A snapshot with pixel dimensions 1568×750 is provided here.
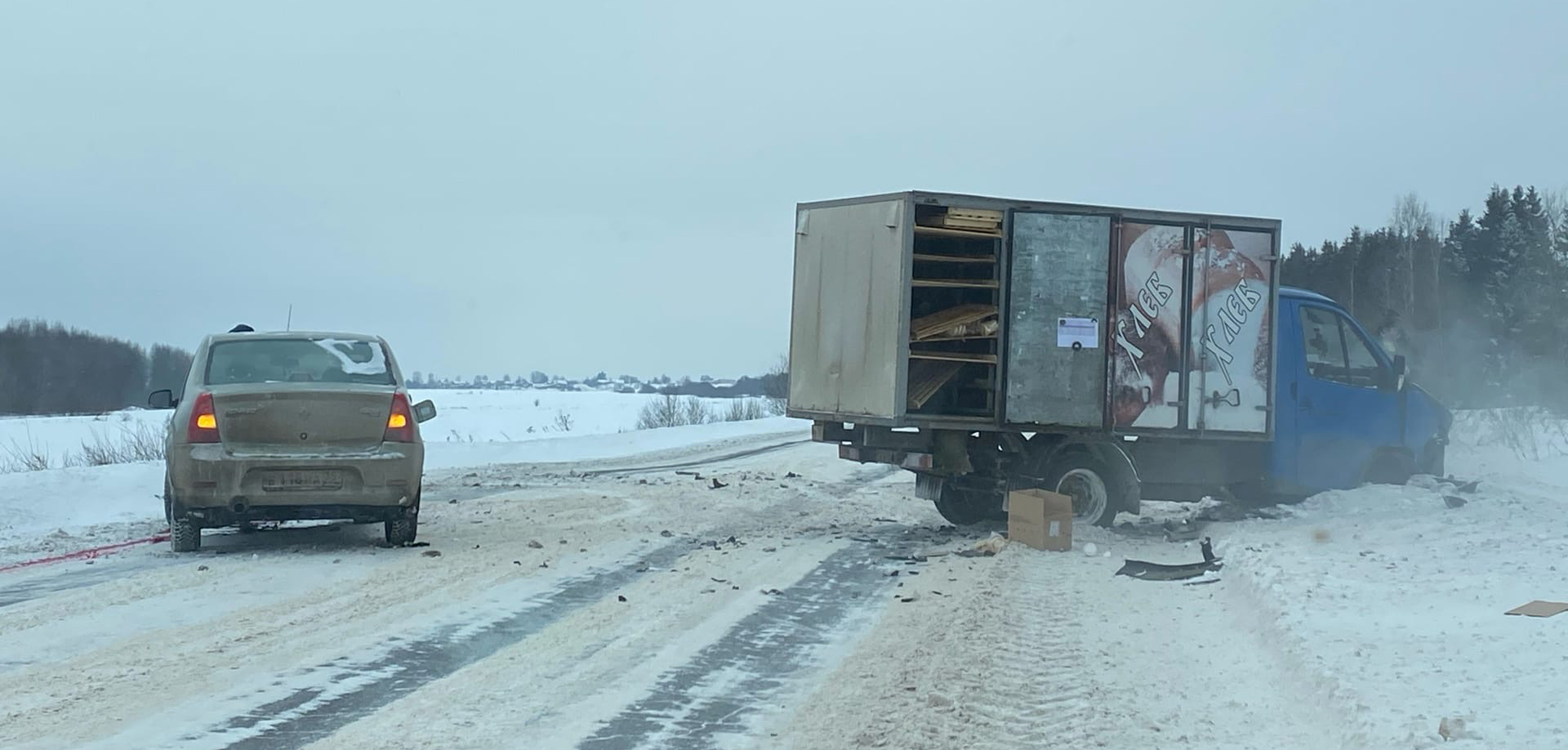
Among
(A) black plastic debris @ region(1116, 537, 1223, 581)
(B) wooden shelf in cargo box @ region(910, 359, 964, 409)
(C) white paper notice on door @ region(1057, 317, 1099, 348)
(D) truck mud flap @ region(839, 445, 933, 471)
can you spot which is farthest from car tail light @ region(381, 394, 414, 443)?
(C) white paper notice on door @ region(1057, 317, 1099, 348)

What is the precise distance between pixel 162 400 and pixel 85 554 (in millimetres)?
1815

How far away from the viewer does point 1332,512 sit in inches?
501

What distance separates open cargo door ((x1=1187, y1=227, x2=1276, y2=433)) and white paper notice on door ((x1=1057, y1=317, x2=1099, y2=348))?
1.05m

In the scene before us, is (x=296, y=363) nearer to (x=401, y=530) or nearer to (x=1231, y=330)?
(x=401, y=530)

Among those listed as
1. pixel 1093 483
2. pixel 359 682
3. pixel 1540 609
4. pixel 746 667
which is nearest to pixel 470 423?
pixel 1093 483

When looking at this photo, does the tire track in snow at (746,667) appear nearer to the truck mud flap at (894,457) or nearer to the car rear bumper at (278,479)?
the truck mud flap at (894,457)

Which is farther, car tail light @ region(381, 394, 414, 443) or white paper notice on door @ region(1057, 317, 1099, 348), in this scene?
white paper notice on door @ region(1057, 317, 1099, 348)

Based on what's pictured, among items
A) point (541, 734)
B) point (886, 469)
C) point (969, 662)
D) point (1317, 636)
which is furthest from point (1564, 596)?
point (886, 469)

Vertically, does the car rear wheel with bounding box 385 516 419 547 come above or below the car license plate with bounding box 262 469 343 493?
below

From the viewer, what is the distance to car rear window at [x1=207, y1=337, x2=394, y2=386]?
1033cm

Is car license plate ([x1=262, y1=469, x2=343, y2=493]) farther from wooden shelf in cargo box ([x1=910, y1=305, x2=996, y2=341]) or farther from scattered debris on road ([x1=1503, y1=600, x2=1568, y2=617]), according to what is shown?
scattered debris on road ([x1=1503, y1=600, x2=1568, y2=617])

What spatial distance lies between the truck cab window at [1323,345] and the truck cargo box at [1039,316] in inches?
25.6

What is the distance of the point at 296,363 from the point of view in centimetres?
1057

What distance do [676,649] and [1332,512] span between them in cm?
813
